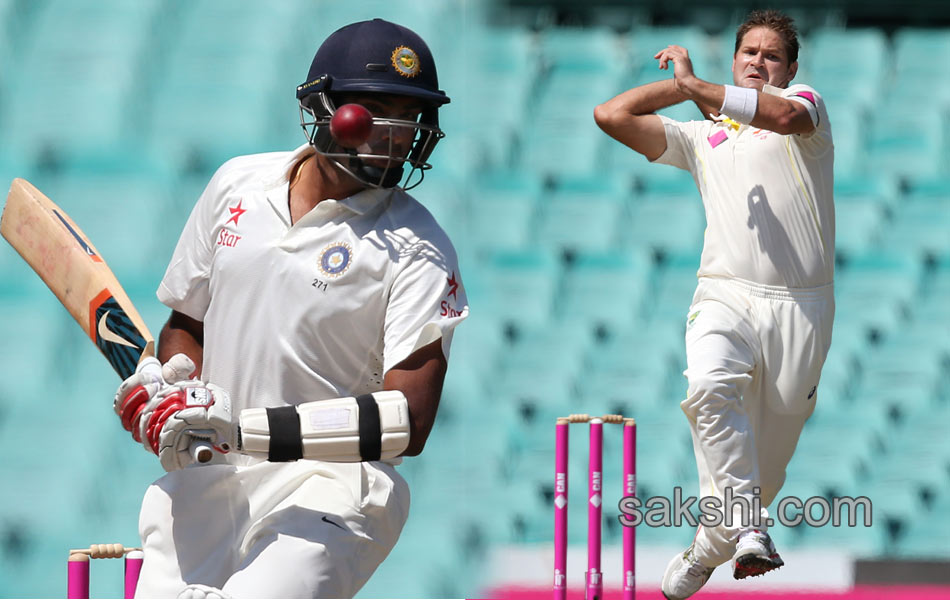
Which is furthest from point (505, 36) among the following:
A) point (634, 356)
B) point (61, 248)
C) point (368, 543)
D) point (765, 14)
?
point (368, 543)

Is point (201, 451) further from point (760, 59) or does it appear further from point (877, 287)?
point (877, 287)

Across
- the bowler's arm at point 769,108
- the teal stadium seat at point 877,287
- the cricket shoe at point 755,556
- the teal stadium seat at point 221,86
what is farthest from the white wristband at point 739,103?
the teal stadium seat at point 877,287

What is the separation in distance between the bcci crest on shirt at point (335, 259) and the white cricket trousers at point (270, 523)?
0.34 meters

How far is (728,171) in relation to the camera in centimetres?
322

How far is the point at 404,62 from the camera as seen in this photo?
2393mm

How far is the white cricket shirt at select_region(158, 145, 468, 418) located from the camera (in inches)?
92.0

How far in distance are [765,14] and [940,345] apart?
13.8ft

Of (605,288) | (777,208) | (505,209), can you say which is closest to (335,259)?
(777,208)

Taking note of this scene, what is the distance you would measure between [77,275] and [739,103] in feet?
4.89

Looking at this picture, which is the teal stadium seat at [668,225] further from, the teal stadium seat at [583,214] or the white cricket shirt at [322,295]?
the white cricket shirt at [322,295]

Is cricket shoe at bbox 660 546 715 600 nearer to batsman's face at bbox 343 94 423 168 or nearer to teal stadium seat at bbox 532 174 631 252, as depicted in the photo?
batsman's face at bbox 343 94 423 168

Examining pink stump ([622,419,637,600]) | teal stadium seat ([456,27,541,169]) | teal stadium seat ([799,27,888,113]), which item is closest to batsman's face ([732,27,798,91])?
pink stump ([622,419,637,600])

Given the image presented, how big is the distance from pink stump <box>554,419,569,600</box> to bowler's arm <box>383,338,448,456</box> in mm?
1312

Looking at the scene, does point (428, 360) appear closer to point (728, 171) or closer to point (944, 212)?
point (728, 171)
